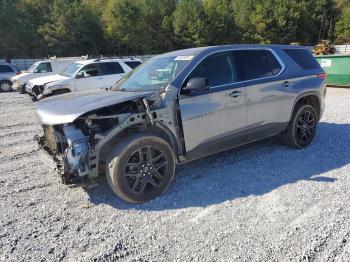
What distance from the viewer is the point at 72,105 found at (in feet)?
13.5

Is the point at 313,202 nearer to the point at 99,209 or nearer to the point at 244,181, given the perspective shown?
the point at 244,181

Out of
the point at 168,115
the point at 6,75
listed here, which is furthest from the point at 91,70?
the point at 6,75

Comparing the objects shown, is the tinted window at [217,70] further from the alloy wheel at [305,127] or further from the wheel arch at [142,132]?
the alloy wheel at [305,127]

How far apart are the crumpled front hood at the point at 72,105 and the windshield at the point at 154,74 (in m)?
0.39

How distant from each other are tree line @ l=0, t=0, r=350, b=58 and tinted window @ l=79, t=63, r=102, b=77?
3208 cm

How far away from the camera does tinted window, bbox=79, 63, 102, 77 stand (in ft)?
40.0

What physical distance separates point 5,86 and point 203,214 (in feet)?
60.4

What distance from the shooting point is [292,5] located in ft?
170

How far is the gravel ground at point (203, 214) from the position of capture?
316 centimetres

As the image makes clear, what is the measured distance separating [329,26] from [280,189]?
61231mm

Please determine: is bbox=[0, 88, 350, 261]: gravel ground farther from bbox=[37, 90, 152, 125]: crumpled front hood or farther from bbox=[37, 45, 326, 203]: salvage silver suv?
bbox=[37, 90, 152, 125]: crumpled front hood

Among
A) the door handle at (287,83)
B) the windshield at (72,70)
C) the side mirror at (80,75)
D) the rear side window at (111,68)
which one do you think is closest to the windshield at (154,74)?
the door handle at (287,83)

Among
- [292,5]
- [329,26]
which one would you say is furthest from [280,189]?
[329,26]

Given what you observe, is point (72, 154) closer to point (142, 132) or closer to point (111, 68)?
point (142, 132)
